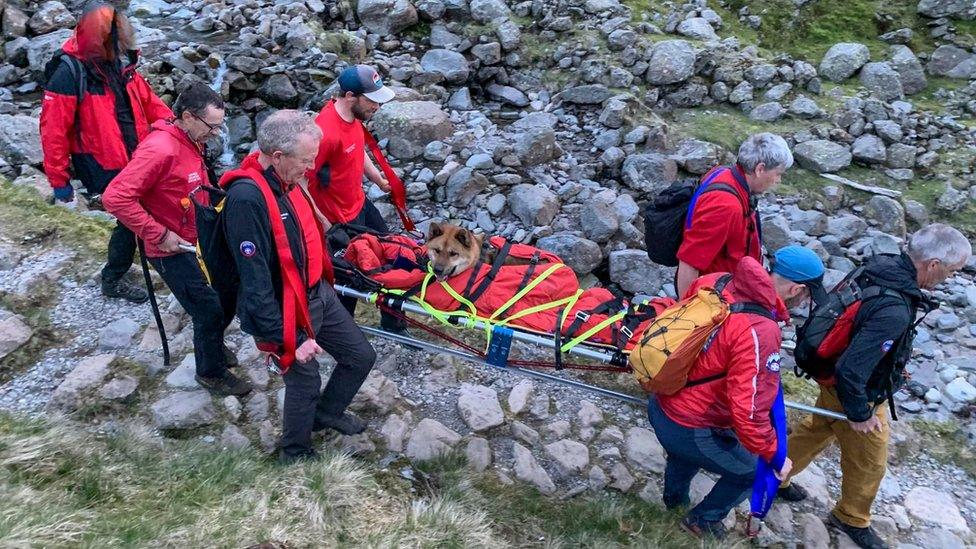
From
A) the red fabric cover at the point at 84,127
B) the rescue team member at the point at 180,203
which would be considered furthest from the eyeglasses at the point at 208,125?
the red fabric cover at the point at 84,127

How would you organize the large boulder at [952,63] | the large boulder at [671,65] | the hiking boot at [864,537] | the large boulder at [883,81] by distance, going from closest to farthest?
the hiking boot at [864,537], the large boulder at [671,65], the large boulder at [883,81], the large boulder at [952,63]

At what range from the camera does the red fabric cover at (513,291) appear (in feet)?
16.3

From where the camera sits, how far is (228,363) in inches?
232

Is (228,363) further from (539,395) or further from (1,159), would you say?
(1,159)

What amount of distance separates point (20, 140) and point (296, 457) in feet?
23.9

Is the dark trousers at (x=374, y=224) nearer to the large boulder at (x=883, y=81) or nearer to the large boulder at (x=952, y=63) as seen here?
the large boulder at (x=883, y=81)

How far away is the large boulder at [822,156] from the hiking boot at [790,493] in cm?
651

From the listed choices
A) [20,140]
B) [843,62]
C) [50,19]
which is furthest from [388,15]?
[843,62]

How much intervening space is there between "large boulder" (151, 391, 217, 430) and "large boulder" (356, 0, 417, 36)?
895 centimetres

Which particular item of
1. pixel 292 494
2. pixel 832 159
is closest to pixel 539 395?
pixel 292 494

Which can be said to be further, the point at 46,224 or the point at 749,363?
the point at 46,224

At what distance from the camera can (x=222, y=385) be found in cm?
553

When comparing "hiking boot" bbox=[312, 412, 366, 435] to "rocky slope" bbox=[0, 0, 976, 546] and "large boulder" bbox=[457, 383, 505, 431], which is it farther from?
"large boulder" bbox=[457, 383, 505, 431]

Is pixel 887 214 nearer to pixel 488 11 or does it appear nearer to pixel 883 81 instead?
pixel 883 81
